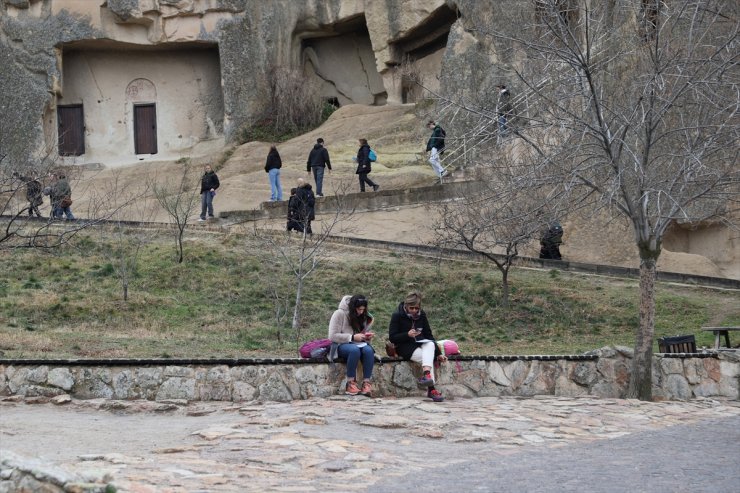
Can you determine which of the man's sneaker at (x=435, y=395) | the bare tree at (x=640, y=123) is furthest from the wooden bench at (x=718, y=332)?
the man's sneaker at (x=435, y=395)

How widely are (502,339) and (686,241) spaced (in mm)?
9467

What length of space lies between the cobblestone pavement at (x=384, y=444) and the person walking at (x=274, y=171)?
1531 centimetres

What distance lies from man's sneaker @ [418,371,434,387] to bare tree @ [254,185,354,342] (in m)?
7.02

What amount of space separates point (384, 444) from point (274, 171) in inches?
703

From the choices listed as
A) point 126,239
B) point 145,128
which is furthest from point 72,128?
point 126,239

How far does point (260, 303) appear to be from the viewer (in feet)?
65.7

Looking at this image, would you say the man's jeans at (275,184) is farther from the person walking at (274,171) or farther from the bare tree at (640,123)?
the bare tree at (640,123)

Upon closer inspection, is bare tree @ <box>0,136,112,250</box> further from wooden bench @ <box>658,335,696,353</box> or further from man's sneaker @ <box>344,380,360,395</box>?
wooden bench @ <box>658,335,696,353</box>

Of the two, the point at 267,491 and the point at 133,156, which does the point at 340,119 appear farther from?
the point at 267,491

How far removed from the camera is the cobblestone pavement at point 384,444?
838 cm

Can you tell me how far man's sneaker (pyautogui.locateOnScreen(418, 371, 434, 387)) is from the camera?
39.1 ft

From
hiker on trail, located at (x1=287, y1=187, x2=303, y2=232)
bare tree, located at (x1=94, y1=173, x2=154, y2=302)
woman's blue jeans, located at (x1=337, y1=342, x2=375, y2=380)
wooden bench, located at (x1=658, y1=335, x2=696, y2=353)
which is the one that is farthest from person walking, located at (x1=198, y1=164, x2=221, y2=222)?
woman's blue jeans, located at (x1=337, y1=342, x2=375, y2=380)

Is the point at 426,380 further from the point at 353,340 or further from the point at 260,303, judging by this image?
the point at 260,303

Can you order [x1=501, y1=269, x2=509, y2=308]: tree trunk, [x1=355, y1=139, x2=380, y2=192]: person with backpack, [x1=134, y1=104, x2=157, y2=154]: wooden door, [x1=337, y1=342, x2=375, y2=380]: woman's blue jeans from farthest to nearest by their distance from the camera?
[x1=134, y1=104, x2=157, y2=154]: wooden door
[x1=355, y1=139, x2=380, y2=192]: person with backpack
[x1=501, y1=269, x2=509, y2=308]: tree trunk
[x1=337, y1=342, x2=375, y2=380]: woman's blue jeans
